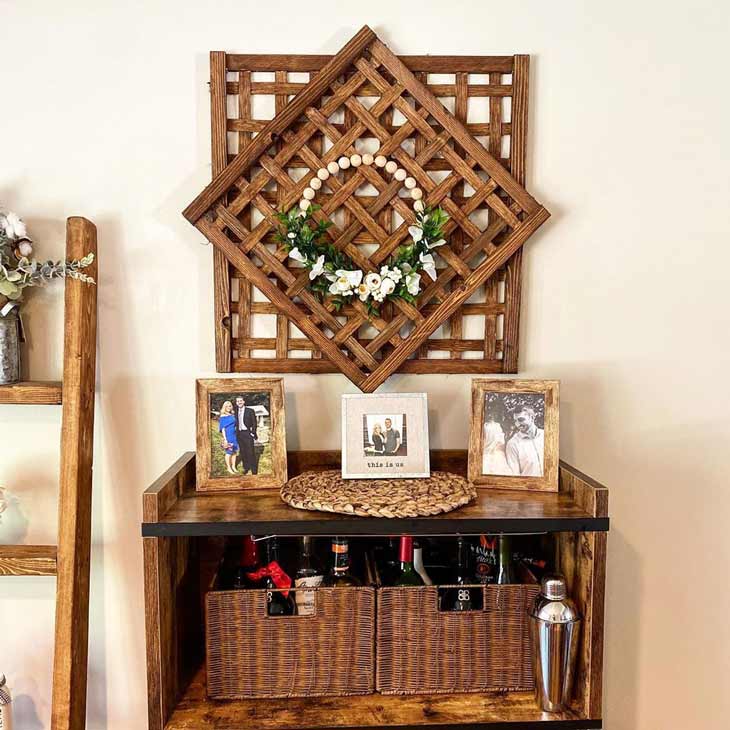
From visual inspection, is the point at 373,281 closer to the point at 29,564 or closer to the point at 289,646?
the point at 289,646

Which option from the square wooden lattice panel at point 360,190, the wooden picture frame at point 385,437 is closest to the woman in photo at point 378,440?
the wooden picture frame at point 385,437

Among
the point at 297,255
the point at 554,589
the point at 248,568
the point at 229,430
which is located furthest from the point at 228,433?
the point at 554,589

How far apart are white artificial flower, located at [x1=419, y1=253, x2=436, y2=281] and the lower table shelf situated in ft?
2.62

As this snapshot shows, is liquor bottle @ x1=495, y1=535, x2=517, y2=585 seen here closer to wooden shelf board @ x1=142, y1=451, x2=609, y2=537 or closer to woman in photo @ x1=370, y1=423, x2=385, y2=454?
wooden shelf board @ x1=142, y1=451, x2=609, y2=537

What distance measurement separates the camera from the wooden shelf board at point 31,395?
1.38 metres

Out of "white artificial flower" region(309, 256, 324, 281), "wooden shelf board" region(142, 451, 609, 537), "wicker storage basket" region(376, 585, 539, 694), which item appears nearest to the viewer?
"wooden shelf board" region(142, 451, 609, 537)

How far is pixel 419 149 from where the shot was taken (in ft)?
4.84

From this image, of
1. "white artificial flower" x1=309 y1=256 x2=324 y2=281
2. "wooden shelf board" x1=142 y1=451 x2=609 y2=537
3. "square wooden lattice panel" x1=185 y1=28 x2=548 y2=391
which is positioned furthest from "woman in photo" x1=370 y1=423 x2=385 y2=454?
"white artificial flower" x1=309 y1=256 x2=324 y2=281

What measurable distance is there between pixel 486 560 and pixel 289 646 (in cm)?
41

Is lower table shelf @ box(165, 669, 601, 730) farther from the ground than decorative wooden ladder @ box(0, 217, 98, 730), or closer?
closer

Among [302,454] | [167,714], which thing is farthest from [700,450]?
[167,714]

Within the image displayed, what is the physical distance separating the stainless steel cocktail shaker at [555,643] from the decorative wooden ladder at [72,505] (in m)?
0.85

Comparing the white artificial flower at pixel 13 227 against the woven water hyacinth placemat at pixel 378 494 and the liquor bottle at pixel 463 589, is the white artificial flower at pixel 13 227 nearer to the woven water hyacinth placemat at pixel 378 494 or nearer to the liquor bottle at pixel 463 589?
the woven water hyacinth placemat at pixel 378 494

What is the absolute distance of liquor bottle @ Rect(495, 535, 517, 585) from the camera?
138cm
